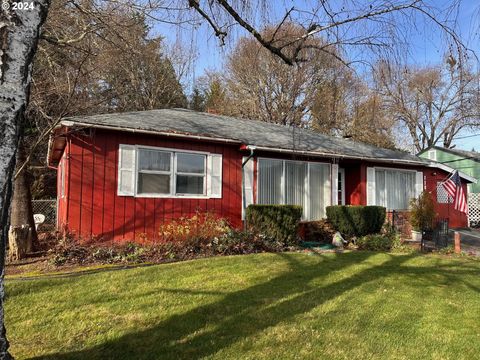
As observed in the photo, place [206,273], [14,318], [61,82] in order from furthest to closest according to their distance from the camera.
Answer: [61,82], [206,273], [14,318]

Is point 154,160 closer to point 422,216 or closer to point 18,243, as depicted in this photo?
point 18,243

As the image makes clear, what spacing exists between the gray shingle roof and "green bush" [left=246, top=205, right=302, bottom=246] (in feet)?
5.66

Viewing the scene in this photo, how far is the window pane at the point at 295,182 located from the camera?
1136 centimetres

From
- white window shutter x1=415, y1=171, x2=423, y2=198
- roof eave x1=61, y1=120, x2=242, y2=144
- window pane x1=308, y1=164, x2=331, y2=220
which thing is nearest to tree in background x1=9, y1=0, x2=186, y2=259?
roof eave x1=61, y1=120, x2=242, y2=144

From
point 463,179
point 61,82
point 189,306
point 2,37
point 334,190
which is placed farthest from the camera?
point 463,179

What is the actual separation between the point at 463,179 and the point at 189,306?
16.8 m

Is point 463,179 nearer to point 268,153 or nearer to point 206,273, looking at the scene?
point 268,153

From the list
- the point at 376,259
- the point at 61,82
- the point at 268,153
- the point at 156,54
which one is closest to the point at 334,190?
the point at 268,153

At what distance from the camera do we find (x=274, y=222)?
9.29 metres

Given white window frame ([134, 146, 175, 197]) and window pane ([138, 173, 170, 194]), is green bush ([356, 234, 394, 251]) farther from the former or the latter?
window pane ([138, 173, 170, 194])

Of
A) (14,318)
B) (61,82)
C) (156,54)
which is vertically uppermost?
(156,54)

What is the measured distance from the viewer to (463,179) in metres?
17.1

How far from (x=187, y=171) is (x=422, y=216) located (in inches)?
301

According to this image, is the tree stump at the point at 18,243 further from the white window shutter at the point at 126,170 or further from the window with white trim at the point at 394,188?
the window with white trim at the point at 394,188
